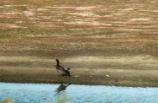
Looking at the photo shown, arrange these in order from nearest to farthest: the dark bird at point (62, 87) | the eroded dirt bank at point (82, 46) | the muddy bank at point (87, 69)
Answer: the dark bird at point (62, 87), the muddy bank at point (87, 69), the eroded dirt bank at point (82, 46)

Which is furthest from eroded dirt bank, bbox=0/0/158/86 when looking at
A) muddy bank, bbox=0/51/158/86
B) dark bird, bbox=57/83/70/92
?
dark bird, bbox=57/83/70/92

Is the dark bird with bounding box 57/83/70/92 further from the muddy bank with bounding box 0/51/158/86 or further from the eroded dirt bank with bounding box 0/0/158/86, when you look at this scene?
the eroded dirt bank with bounding box 0/0/158/86

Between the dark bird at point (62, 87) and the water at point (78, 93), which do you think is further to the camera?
the dark bird at point (62, 87)

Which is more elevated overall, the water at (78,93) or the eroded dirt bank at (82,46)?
the eroded dirt bank at (82,46)

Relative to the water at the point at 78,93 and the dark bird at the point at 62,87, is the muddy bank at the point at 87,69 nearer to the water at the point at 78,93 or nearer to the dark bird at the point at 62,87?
the dark bird at the point at 62,87

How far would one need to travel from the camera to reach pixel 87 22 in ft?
218

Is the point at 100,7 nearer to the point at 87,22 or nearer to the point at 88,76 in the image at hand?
the point at 87,22

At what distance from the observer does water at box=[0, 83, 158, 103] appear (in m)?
25.8

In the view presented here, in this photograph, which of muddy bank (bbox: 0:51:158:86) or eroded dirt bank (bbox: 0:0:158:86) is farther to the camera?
eroded dirt bank (bbox: 0:0:158:86)

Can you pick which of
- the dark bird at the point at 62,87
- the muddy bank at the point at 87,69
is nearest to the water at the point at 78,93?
the dark bird at the point at 62,87

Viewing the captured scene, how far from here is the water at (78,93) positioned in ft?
84.6

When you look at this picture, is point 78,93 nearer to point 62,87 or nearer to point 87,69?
point 62,87

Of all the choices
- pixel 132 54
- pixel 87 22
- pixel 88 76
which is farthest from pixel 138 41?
pixel 87 22

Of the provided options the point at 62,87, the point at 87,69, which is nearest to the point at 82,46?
the point at 87,69
